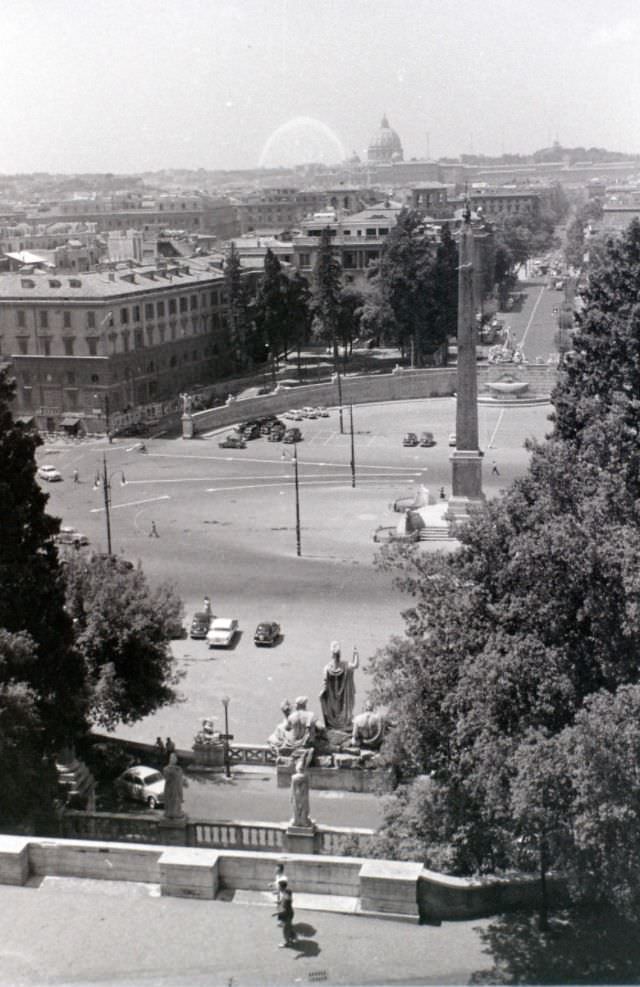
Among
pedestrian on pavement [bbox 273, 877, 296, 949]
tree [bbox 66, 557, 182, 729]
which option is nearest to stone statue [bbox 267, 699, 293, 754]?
tree [bbox 66, 557, 182, 729]

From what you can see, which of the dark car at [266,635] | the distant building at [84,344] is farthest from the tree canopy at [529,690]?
the distant building at [84,344]

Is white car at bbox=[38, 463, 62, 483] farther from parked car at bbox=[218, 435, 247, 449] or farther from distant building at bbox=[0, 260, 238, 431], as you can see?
distant building at bbox=[0, 260, 238, 431]

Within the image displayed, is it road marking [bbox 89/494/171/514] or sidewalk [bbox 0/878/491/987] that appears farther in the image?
road marking [bbox 89/494/171/514]

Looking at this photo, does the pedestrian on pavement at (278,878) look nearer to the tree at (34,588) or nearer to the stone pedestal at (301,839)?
the stone pedestal at (301,839)

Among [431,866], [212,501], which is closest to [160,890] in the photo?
[431,866]

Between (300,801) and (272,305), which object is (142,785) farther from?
(272,305)

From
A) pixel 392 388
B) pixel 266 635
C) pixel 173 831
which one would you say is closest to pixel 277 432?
pixel 392 388
